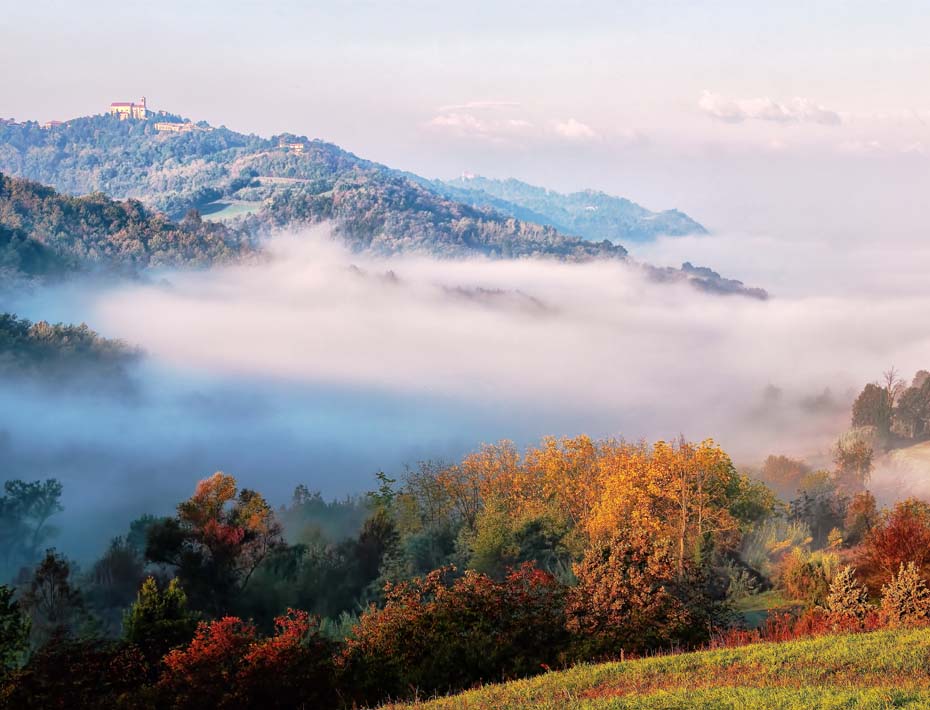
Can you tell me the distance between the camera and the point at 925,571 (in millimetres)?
29188

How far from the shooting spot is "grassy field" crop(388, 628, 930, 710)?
16156mm

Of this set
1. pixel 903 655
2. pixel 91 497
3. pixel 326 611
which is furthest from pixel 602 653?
pixel 91 497

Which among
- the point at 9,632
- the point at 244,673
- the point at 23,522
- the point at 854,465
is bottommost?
the point at 23,522

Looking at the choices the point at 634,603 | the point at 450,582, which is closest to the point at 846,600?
the point at 634,603

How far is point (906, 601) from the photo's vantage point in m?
25.2

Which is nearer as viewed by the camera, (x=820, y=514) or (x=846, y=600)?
(x=846, y=600)

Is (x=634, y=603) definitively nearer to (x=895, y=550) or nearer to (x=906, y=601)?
(x=906, y=601)

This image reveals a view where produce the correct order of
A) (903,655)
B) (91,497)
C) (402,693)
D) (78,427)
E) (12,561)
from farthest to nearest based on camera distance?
1. (78,427)
2. (91,497)
3. (12,561)
4. (402,693)
5. (903,655)

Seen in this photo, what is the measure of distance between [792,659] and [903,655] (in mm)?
2220

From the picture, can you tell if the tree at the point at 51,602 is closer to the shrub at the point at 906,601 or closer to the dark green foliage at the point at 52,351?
the shrub at the point at 906,601

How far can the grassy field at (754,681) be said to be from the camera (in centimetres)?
1616

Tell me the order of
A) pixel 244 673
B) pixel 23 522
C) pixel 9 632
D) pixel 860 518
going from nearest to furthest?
pixel 244 673, pixel 9 632, pixel 860 518, pixel 23 522

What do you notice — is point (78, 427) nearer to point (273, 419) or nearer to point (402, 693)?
point (273, 419)

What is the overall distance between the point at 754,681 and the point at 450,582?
94.5 ft
